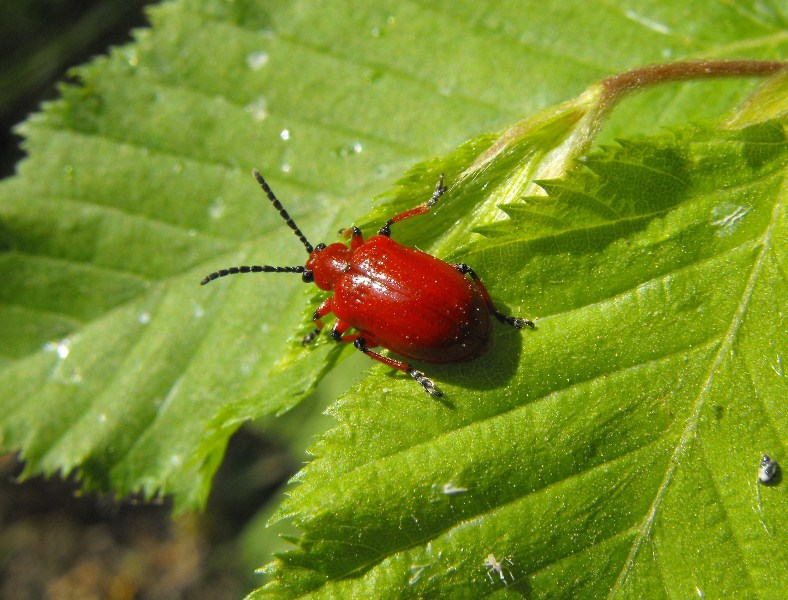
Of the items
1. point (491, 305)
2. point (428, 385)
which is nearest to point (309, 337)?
point (428, 385)

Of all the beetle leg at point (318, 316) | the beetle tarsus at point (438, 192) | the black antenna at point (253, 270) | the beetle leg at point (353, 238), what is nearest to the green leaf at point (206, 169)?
the black antenna at point (253, 270)

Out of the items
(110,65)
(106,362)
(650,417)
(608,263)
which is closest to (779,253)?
(608,263)

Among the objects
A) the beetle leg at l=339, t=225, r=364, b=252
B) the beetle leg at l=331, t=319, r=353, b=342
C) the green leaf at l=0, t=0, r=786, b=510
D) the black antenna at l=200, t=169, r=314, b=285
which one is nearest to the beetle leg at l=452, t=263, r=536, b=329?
the beetle leg at l=331, t=319, r=353, b=342

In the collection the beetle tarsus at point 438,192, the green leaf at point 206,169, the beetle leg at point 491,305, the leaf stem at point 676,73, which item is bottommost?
the green leaf at point 206,169

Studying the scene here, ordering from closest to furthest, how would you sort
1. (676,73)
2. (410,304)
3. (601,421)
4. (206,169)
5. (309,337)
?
(601,421) < (676,73) < (309,337) < (410,304) < (206,169)

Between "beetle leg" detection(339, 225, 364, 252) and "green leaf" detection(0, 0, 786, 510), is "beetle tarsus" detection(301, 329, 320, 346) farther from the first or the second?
"green leaf" detection(0, 0, 786, 510)

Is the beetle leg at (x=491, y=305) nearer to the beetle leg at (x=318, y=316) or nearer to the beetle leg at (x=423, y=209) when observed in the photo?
the beetle leg at (x=423, y=209)

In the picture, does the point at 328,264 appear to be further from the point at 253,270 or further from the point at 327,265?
the point at 253,270

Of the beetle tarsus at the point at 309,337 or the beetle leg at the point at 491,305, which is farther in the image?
the beetle tarsus at the point at 309,337
